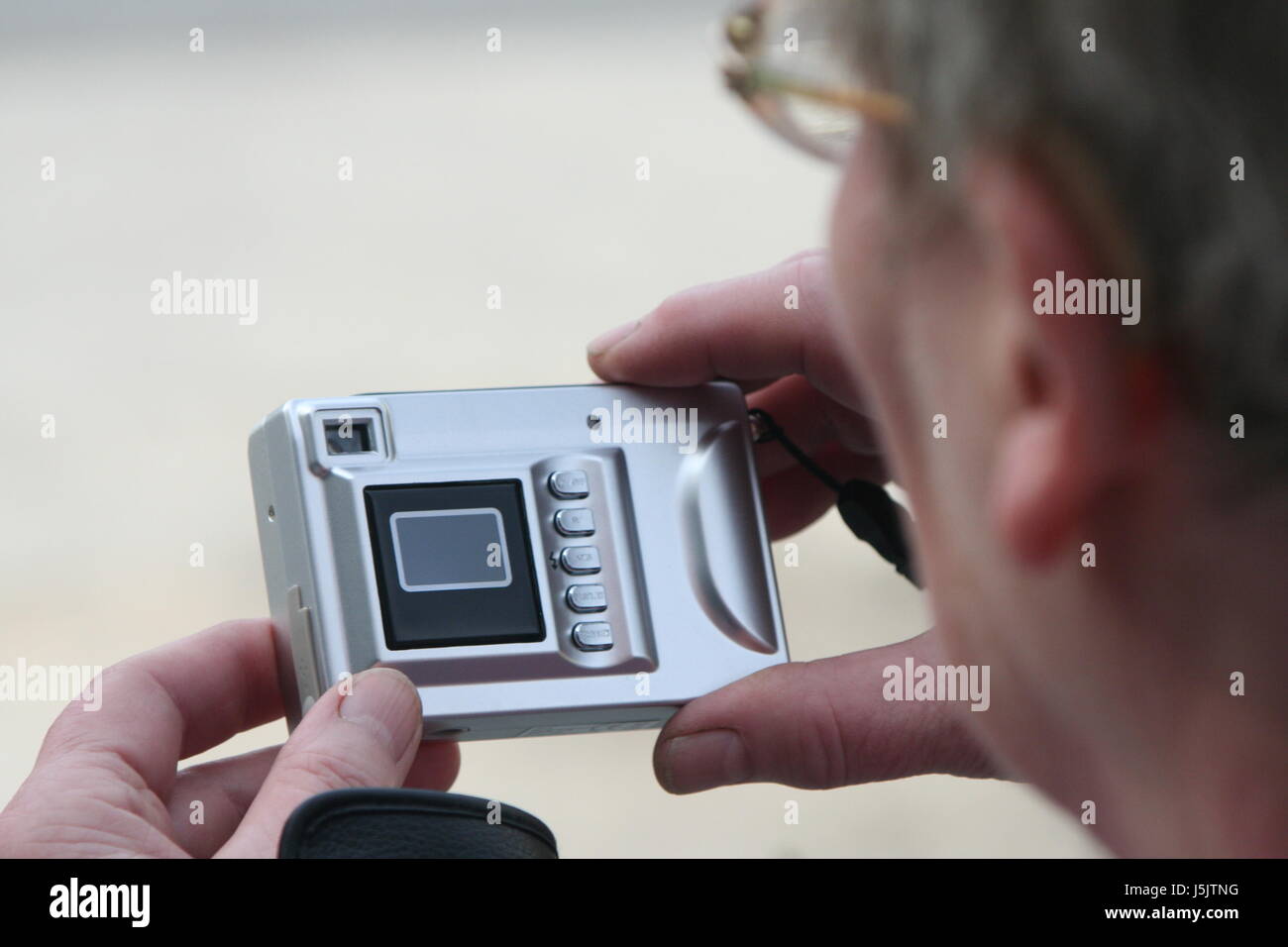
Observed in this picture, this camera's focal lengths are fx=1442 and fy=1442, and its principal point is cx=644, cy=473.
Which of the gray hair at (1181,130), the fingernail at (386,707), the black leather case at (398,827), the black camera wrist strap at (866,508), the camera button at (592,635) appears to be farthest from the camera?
the black camera wrist strap at (866,508)

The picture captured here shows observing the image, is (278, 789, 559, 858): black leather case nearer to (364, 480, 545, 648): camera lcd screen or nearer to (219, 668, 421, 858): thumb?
(219, 668, 421, 858): thumb

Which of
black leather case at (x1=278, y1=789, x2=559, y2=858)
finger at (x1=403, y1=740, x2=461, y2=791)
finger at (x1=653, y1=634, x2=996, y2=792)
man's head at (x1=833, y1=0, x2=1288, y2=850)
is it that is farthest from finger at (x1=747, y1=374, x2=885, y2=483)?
man's head at (x1=833, y1=0, x2=1288, y2=850)

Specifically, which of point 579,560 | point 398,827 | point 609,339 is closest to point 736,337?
point 609,339

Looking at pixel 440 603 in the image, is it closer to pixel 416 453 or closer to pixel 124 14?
pixel 416 453

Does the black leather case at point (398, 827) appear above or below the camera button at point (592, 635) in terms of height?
below

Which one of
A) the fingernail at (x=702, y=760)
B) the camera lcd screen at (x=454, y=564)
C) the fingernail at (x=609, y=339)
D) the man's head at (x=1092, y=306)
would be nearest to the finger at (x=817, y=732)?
the fingernail at (x=702, y=760)

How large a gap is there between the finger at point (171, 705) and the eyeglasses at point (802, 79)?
0.43 m

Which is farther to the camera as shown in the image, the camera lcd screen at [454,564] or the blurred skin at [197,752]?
the camera lcd screen at [454,564]

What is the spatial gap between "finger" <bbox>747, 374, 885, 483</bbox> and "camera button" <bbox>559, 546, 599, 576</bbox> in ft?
0.61

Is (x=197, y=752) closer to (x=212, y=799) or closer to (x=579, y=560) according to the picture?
(x=212, y=799)

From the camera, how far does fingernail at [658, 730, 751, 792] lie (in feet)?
2.48

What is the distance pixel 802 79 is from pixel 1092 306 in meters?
0.12

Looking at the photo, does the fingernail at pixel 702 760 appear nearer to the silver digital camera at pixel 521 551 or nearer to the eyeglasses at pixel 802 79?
the silver digital camera at pixel 521 551

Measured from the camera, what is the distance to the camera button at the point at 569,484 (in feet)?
2.52
